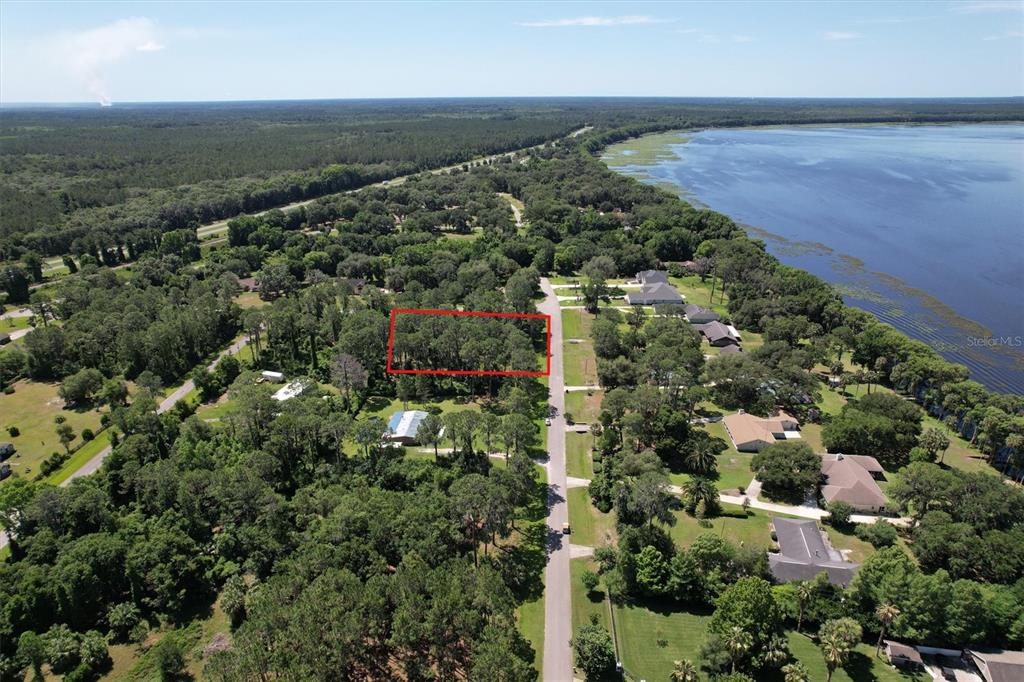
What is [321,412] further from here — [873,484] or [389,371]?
[873,484]

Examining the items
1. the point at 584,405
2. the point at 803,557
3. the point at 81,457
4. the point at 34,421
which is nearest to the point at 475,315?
the point at 584,405

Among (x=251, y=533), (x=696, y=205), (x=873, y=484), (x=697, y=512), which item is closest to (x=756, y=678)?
(x=697, y=512)

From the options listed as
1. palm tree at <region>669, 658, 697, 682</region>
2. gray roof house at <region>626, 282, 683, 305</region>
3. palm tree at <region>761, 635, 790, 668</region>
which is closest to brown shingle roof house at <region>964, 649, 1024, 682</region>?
palm tree at <region>761, 635, 790, 668</region>

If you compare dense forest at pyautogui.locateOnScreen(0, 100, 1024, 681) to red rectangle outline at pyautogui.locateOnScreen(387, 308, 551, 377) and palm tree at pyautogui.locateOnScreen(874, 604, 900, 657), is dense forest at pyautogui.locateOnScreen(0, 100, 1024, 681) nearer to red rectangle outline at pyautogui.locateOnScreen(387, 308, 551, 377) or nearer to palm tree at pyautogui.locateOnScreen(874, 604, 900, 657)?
palm tree at pyautogui.locateOnScreen(874, 604, 900, 657)

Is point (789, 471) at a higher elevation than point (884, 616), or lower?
higher

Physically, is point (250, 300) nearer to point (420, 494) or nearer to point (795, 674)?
point (420, 494)

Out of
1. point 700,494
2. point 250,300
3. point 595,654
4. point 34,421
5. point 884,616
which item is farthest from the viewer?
point 250,300
